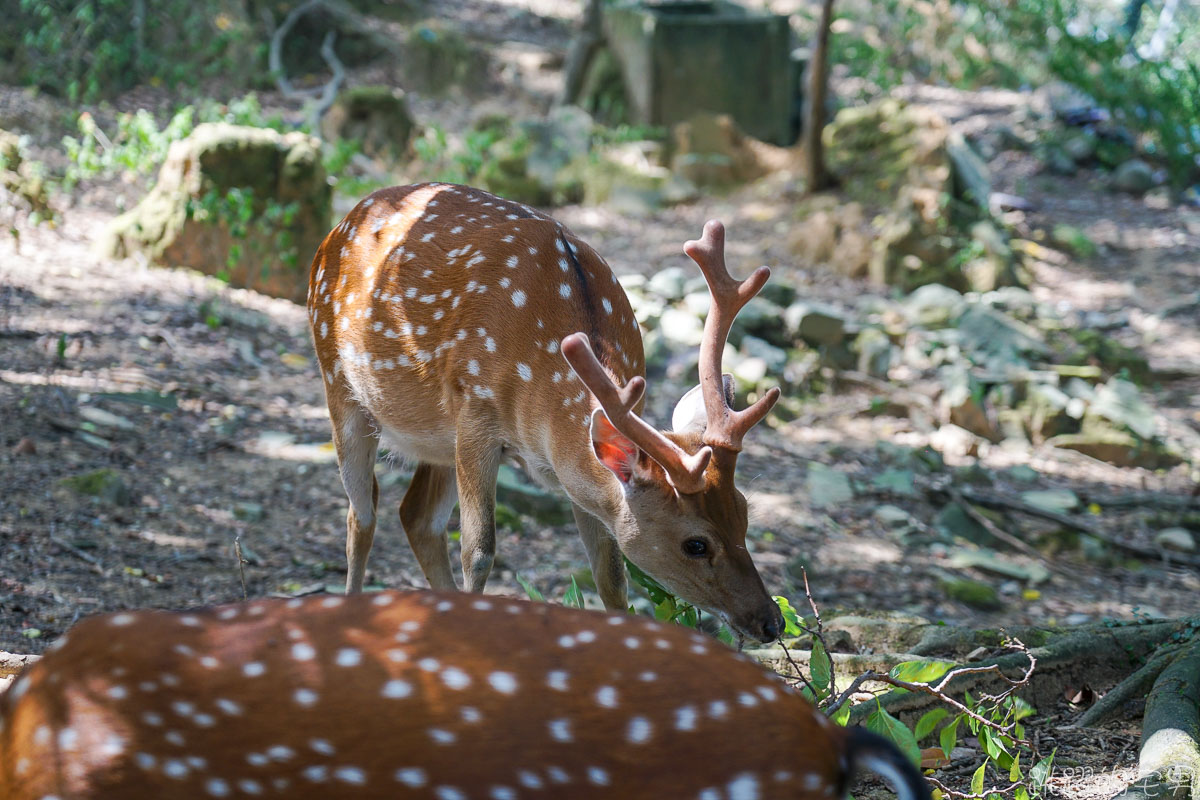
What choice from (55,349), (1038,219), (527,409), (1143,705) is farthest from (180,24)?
(1143,705)

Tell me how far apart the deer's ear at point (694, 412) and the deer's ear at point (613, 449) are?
0.22 meters

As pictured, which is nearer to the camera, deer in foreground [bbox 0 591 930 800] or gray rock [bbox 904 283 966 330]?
deer in foreground [bbox 0 591 930 800]

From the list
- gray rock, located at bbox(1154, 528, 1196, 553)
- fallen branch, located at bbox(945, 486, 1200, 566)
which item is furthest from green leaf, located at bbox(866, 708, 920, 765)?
gray rock, located at bbox(1154, 528, 1196, 553)

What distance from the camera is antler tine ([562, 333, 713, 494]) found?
9.59ft

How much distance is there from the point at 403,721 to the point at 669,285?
7810 mm

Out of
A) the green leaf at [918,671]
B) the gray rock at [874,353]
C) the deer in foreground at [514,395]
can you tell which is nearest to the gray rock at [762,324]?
the gray rock at [874,353]

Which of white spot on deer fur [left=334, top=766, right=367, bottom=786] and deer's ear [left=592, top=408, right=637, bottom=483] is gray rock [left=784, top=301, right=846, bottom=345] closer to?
deer's ear [left=592, top=408, right=637, bottom=483]

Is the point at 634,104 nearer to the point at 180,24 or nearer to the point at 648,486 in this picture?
the point at 180,24

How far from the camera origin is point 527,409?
363 centimetres

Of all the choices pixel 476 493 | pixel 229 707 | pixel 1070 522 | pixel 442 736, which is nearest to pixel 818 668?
pixel 476 493

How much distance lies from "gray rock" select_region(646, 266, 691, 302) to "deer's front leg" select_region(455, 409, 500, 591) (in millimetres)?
5664

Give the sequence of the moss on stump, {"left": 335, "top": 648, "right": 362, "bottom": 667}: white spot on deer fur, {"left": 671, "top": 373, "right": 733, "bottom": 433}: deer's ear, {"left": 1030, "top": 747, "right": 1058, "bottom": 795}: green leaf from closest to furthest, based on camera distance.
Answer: {"left": 335, "top": 648, "right": 362, "bottom": 667}: white spot on deer fur < {"left": 1030, "top": 747, "right": 1058, "bottom": 795}: green leaf < {"left": 671, "top": 373, "right": 733, "bottom": 433}: deer's ear < the moss on stump

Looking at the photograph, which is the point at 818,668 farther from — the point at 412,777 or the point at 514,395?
the point at 412,777

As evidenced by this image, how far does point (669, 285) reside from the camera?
9.37 m
